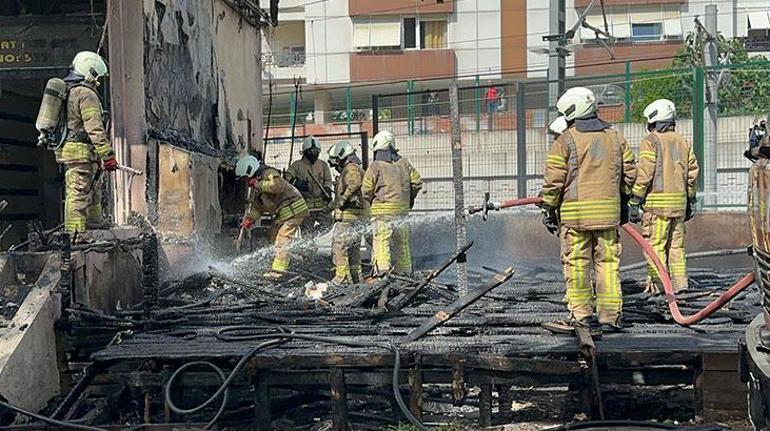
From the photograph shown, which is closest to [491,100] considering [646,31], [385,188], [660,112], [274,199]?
[385,188]

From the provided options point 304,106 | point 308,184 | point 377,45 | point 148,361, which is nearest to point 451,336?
point 148,361

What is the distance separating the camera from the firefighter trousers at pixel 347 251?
1091 centimetres

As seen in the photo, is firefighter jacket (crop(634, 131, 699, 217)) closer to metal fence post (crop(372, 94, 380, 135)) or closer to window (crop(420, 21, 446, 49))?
metal fence post (crop(372, 94, 380, 135))

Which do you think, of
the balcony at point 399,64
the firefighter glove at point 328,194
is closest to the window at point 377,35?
the balcony at point 399,64

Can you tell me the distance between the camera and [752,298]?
806 cm

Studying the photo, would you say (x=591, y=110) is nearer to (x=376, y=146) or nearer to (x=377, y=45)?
(x=376, y=146)

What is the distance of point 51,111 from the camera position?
8023mm

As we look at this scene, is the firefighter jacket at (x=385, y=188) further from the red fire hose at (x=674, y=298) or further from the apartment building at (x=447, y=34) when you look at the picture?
the apartment building at (x=447, y=34)

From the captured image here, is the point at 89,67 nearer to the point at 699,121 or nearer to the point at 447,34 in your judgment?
the point at 699,121

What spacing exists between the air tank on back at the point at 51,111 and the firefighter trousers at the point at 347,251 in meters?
3.79

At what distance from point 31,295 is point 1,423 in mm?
1101

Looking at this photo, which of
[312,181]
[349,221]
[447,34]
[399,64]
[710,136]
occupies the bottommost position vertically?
[349,221]

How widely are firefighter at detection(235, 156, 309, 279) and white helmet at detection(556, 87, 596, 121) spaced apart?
4.82 m

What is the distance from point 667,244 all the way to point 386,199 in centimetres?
343
